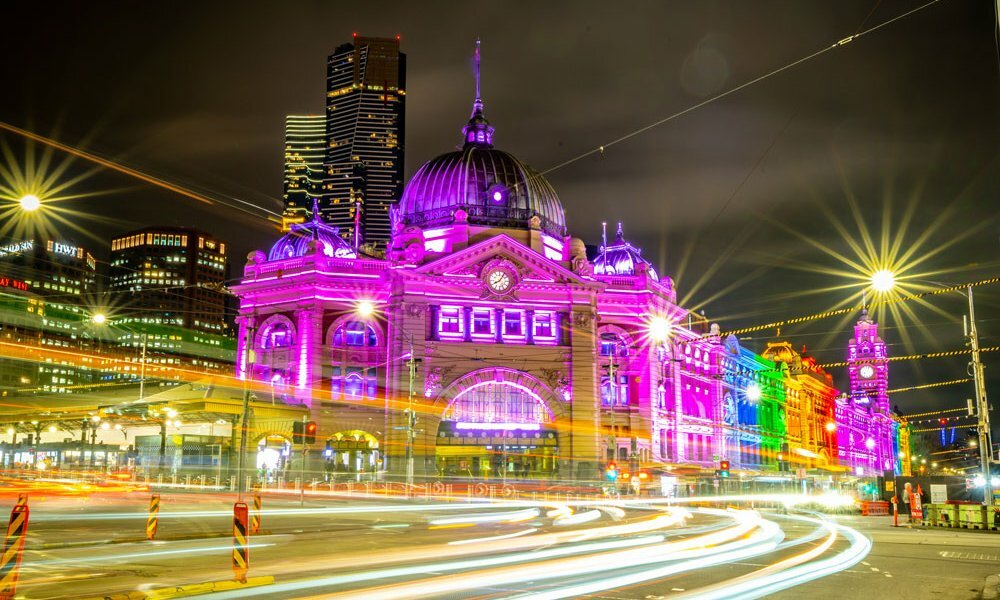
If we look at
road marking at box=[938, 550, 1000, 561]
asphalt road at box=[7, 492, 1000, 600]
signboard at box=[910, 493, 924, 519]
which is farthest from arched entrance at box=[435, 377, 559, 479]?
road marking at box=[938, 550, 1000, 561]

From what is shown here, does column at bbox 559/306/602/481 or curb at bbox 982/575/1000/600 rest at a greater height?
column at bbox 559/306/602/481

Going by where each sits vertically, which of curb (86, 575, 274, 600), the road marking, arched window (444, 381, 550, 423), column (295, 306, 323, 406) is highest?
column (295, 306, 323, 406)

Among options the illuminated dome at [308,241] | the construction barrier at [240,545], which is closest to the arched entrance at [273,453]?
the illuminated dome at [308,241]

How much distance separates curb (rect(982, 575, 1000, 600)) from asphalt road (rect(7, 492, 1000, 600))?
213 mm

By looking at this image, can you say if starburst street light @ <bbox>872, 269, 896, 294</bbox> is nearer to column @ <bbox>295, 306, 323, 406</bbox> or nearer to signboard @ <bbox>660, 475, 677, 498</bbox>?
signboard @ <bbox>660, 475, 677, 498</bbox>

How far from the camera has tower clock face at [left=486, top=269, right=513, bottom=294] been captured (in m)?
78.3

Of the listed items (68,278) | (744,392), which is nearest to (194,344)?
(68,278)

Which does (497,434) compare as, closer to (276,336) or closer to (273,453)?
(273,453)

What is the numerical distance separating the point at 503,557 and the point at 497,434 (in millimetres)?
56951

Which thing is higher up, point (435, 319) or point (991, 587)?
point (435, 319)

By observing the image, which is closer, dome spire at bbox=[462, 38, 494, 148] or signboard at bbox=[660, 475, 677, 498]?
signboard at bbox=[660, 475, 677, 498]

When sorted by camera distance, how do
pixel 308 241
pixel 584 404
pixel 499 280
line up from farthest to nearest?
pixel 308 241 < pixel 499 280 < pixel 584 404

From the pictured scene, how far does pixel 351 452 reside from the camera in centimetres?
7725

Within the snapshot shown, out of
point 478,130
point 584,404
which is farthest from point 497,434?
point 478,130
